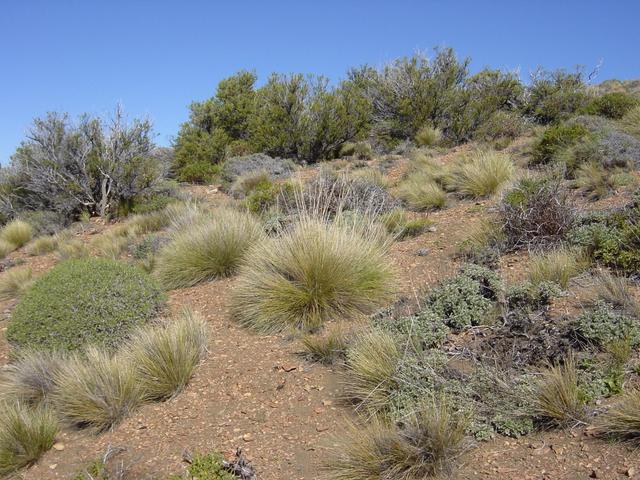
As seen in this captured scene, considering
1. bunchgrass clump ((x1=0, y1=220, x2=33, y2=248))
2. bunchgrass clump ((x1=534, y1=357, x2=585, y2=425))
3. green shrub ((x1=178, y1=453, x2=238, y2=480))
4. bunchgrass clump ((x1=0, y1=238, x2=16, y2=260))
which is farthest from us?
bunchgrass clump ((x1=0, y1=220, x2=33, y2=248))

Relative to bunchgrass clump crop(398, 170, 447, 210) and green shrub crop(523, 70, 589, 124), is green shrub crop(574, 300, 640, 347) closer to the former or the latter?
bunchgrass clump crop(398, 170, 447, 210)

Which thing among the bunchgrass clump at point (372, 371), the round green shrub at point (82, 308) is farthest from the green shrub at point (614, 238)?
the round green shrub at point (82, 308)

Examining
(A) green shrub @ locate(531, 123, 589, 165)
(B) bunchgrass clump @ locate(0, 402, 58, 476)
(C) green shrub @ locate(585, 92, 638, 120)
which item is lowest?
(B) bunchgrass clump @ locate(0, 402, 58, 476)

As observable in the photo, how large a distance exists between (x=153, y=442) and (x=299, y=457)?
1.13 m

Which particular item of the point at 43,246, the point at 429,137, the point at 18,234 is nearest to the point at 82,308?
the point at 43,246

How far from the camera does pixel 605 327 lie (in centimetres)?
393

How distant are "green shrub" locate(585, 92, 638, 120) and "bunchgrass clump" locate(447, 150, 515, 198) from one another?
5729 millimetres

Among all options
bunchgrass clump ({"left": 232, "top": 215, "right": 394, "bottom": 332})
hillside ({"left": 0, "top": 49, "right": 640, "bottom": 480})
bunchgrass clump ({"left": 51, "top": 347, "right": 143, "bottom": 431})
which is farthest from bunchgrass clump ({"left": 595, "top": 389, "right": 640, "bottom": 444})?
bunchgrass clump ({"left": 51, "top": 347, "right": 143, "bottom": 431})

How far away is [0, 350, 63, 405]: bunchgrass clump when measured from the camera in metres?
4.78

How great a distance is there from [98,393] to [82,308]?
1.48 meters

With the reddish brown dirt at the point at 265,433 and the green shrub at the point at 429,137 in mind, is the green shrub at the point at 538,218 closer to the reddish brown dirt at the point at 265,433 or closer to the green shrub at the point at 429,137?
the reddish brown dirt at the point at 265,433

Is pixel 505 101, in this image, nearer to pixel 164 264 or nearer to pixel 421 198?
pixel 421 198

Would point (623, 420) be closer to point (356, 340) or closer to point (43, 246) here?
point (356, 340)

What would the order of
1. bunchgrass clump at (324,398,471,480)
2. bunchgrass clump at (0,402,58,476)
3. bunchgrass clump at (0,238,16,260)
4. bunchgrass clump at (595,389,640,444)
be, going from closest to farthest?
1. bunchgrass clump at (595,389,640,444)
2. bunchgrass clump at (324,398,471,480)
3. bunchgrass clump at (0,402,58,476)
4. bunchgrass clump at (0,238,16,260)
